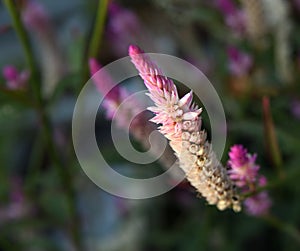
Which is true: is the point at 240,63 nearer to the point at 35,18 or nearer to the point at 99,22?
the point at 99,22

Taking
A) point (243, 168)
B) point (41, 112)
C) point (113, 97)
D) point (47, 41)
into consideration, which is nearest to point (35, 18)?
point (47, 41)

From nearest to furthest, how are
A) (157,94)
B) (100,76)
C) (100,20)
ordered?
(157,94) → (100,76) → (100,20)

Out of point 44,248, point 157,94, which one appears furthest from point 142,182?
point 157,94

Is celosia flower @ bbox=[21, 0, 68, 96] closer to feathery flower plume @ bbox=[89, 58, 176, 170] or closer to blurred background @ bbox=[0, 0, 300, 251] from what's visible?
blurred background @ bbox=[0, 0, 300, 251]

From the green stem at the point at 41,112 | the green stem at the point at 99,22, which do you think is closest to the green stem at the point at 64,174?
the green stem at the point at 41,112

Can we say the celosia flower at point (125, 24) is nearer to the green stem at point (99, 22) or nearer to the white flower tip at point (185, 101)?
the green stem at point (99, 22)

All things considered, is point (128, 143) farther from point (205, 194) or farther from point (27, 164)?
point (27, 164)
